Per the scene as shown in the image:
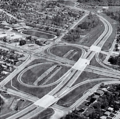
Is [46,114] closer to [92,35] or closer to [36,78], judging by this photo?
[36,78]

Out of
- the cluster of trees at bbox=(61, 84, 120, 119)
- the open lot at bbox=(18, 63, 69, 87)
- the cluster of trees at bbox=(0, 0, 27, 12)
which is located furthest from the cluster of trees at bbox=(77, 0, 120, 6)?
the cluster of trees at bbox=(61, 84, 120, 119)

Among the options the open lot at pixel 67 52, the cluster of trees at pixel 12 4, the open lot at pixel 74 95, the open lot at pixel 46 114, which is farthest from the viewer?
the cluster of trees at pixel 12 4

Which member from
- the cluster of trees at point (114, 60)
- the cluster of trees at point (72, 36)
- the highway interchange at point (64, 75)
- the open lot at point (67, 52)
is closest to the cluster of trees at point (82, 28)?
the cluster of trees at point (72, 36)

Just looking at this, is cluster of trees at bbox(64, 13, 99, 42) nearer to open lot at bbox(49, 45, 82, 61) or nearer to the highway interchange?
the highway interchange

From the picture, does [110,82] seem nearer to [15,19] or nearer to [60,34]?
[60,34]

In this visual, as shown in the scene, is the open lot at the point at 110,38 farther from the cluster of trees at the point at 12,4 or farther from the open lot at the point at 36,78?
the cluster of trees at the point at 12,4

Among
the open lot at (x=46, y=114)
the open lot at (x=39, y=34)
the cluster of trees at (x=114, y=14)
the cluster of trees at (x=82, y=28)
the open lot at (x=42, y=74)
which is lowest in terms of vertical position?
the open lot at (x=46, y=114)
